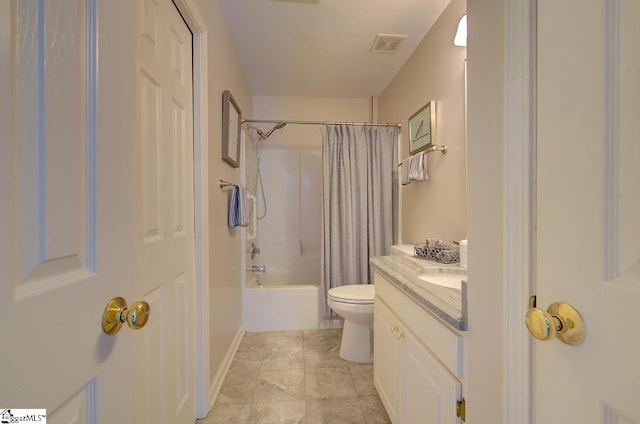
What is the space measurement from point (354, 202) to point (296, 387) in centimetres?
147

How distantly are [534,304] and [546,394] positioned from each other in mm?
156

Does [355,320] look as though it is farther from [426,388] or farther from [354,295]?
[426,388]

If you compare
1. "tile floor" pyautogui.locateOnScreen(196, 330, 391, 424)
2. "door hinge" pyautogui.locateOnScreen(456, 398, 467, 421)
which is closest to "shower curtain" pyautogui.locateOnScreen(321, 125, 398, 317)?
"tile floor" pyautogui.locateOnScreen(196, 330, 391, 424)

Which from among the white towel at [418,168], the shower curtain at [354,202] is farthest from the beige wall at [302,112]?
the white towel at [418,168]

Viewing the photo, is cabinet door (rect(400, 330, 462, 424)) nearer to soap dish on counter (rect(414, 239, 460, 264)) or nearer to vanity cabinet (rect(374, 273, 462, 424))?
vanity cabinet (rect(374, 273, 462, 424))

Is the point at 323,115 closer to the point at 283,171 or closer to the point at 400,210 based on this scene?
the point at 283,171

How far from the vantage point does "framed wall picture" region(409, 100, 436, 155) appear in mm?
1762

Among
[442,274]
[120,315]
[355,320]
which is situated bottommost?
[355,320]

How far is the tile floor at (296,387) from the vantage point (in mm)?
1367

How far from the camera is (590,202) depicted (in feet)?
1.28

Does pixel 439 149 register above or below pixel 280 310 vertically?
above

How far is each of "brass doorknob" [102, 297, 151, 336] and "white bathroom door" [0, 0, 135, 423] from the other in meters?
0.01

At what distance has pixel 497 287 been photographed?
573 mm

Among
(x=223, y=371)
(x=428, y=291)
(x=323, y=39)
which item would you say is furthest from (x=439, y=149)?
(x=223, y=371)
